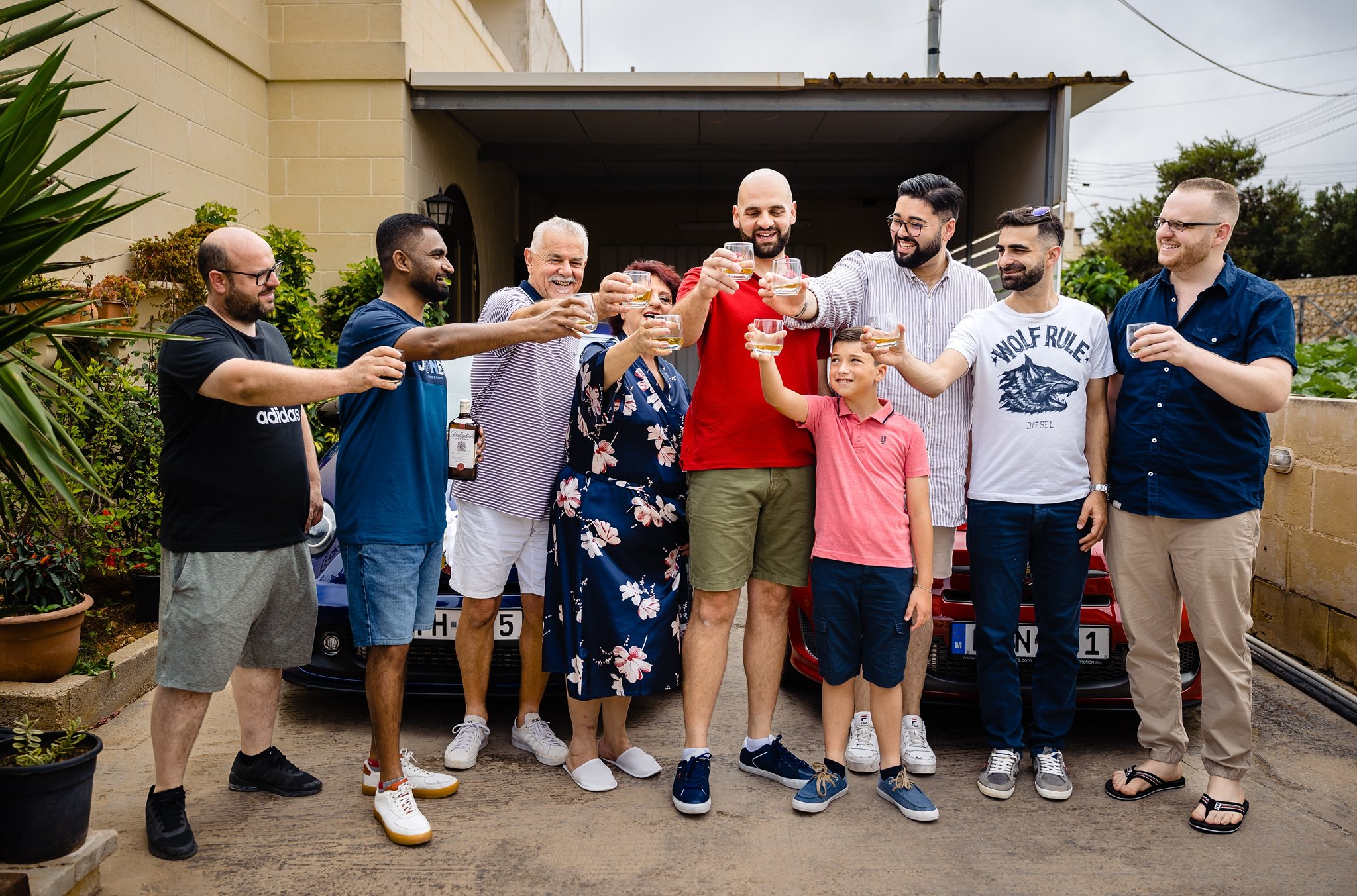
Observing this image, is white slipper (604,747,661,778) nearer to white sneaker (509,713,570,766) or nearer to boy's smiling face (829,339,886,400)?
white sneaker (509,713,570,766)

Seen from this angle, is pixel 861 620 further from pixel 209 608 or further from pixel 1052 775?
pixel 209 608

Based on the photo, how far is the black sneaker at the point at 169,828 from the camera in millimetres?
2768

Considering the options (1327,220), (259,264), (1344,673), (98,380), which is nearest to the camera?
(259,264)

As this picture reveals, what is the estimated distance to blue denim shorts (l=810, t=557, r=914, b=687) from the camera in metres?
3.16

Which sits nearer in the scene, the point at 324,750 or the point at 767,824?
the point at 767,824

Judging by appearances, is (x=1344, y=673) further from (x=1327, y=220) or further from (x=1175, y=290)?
(x=1327, y=220)

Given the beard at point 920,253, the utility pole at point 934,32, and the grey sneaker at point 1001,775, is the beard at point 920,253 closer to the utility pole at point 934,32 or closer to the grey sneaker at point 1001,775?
the grey sneaker at point 1001,775

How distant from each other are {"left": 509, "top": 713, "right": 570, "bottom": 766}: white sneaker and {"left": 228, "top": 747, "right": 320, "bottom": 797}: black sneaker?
0.72 m

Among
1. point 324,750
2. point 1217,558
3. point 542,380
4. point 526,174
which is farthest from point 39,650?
point 526,174

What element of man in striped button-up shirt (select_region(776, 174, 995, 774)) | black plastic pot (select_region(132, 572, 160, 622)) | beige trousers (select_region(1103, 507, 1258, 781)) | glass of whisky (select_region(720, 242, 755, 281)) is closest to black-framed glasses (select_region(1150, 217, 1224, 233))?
man in striped button-up shirt (select_region(776, 174, 995, 774))

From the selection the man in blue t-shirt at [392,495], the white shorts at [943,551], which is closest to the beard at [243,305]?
the man in blue t-shirt at [392,495]

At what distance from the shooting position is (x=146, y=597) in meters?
4.70

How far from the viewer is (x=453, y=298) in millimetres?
10102

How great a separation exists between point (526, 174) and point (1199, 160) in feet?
95.3
